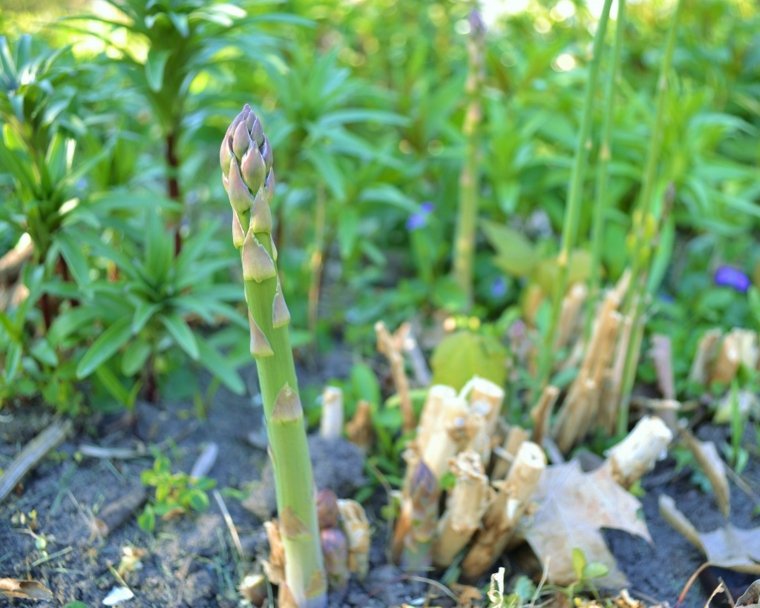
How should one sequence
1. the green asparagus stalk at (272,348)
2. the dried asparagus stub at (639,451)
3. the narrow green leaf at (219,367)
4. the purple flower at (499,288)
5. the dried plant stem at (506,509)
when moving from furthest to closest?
1. the purple flower at (499,288)
2. the narrow green leaf at (219,367)
3. the dried asparagus stub at (639,451)
4. the dried plant stem at (506,509)
5. the green asparagus stalk at (272,348)

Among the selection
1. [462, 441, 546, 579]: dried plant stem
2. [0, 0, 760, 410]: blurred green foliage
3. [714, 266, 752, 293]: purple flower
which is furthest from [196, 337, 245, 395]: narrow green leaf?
[714, 266, 752, 293]: purple flower

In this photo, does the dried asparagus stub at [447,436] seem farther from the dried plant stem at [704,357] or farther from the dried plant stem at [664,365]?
the dried plant stem at [704,357]

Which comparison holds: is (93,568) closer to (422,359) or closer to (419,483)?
(419,483)

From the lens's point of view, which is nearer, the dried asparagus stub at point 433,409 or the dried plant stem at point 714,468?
the dried asparagus stub at point 433,409

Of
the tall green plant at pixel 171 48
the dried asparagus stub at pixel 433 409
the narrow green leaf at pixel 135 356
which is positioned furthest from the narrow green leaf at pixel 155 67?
the dried asparagus stub at pixel 433 409

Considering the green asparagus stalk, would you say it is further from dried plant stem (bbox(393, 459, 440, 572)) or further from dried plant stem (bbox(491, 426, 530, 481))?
dried plant stem (bbox(491, 426, 530, 481))

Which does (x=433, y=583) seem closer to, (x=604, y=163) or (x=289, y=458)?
(x=289, y=458)

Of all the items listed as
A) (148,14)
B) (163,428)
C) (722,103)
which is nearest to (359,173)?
(148,14)
